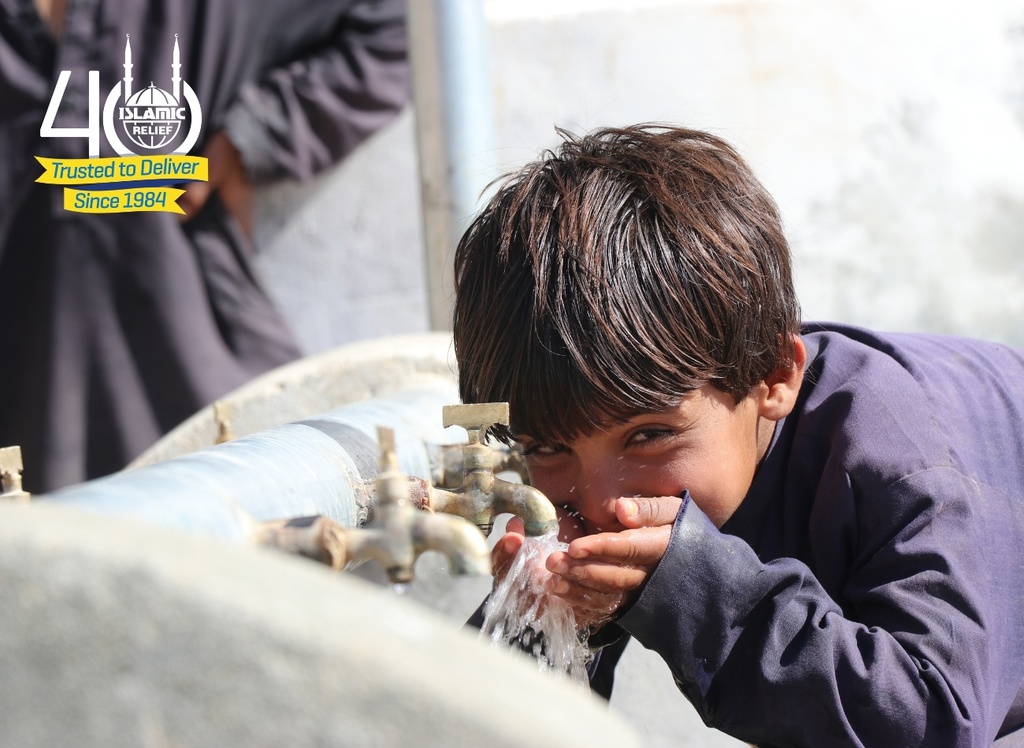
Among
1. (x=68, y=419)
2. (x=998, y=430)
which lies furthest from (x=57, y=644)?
(x=68, y=419)

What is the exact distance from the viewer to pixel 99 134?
3502 mm

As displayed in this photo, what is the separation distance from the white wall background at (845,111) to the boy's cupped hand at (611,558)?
2173 millimetres

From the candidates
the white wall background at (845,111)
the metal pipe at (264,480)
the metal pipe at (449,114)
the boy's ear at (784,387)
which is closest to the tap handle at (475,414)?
the metal pipe at (264,480)

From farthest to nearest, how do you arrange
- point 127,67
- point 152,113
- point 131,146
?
point 127,67 < point 152,113 < point 131,146

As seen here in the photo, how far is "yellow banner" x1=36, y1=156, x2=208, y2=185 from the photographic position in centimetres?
350

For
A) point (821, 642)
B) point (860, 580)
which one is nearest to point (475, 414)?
point (821, 642)

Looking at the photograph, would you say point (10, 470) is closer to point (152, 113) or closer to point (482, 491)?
point (482, 491)

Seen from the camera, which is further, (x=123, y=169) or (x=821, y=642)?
(x=123, y=169)

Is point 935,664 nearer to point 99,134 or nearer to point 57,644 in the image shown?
point 57,644

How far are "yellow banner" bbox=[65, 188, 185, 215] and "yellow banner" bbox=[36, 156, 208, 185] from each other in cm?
4

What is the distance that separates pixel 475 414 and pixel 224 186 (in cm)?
276

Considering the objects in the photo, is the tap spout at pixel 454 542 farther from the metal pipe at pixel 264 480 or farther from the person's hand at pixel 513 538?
the person's hand at pixel 513 538

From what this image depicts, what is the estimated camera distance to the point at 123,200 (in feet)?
11.9

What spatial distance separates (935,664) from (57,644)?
43.1 inches
